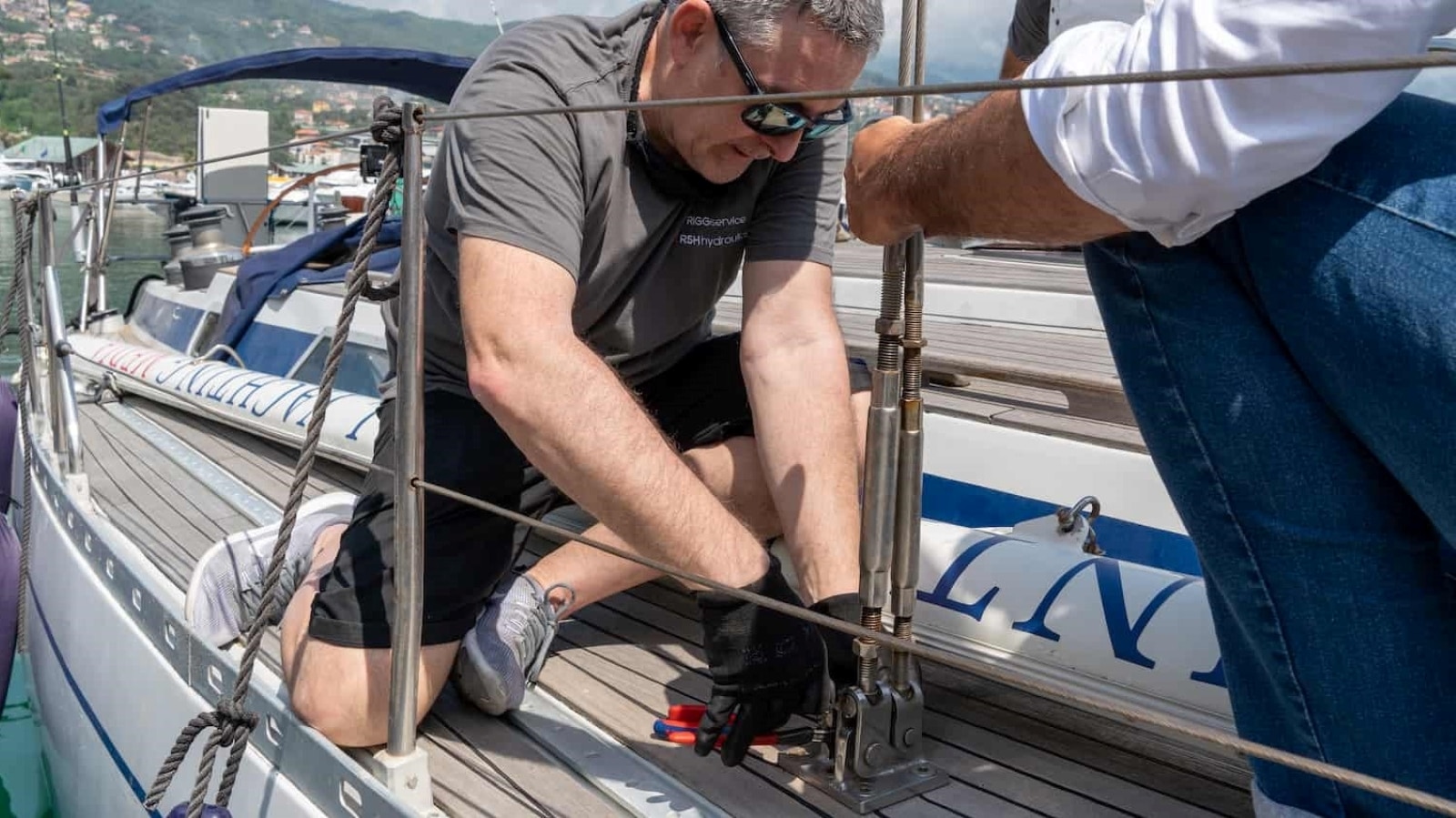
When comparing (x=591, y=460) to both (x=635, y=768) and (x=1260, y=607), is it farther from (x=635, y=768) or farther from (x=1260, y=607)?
(x=1260, y=607)

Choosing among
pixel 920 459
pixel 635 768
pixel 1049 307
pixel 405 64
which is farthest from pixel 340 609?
pixel 405 64

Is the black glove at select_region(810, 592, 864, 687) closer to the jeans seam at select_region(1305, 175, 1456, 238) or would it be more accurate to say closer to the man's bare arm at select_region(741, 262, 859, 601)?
the man's bare arm at select_region(741, 262, 859, 601)

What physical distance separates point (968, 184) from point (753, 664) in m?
0.86

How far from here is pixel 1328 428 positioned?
1036 millimetres

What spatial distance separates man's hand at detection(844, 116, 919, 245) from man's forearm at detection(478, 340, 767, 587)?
0.48 m

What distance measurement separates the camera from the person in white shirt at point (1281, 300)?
→ 2.89ft

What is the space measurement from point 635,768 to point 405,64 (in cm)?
580

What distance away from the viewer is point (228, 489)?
3.40 m

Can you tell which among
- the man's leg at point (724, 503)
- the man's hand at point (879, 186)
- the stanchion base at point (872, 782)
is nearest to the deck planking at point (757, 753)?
the stanchion base at point (872, 782)

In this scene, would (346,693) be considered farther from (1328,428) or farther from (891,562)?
(1328,428)

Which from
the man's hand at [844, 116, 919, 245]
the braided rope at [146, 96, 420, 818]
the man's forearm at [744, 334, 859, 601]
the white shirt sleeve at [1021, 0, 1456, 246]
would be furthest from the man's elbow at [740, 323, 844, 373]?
the white shirt sleeve at [1021, 0, 1456, 246]

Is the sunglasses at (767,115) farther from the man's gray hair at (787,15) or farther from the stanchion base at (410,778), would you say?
the stanchion base at (410,778)

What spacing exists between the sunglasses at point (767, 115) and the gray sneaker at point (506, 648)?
0.89m

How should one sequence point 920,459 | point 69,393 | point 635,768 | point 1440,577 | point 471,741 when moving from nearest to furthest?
1. point 1440,577
2. point 920,459
3. point 635,768
4. point 471,741
5. point 69,393
